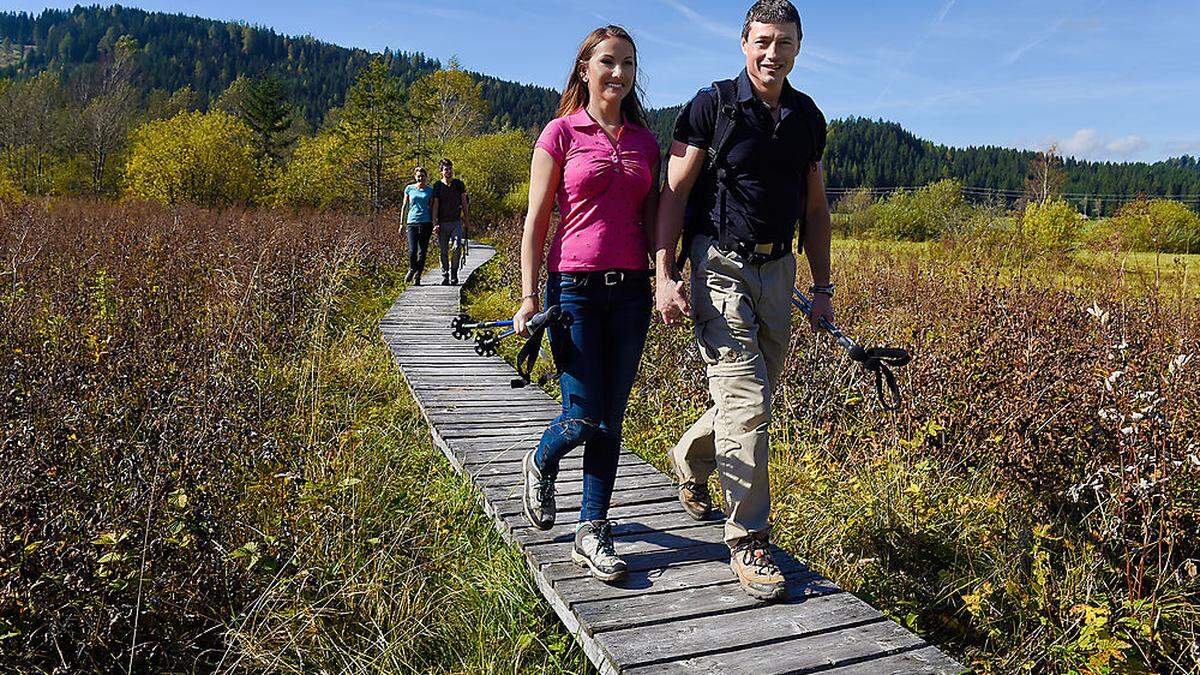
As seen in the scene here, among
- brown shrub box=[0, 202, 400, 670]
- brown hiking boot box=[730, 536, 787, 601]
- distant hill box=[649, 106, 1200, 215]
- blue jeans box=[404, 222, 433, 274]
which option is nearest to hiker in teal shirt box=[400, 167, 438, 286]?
blue jeans box=[404, 222, 433, 274]

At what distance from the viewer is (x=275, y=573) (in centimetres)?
333

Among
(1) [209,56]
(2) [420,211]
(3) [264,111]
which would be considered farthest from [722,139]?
(1) [209,56]

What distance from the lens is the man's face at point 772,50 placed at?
9.07ft

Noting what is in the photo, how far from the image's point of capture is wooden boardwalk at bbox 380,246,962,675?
8.25ft

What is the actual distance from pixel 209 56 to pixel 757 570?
163 meters

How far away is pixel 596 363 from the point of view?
9.74ft

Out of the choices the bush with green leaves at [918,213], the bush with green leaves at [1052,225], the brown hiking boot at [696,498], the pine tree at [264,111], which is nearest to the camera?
the brown hiking boot at [696,498]

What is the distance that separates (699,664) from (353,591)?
4.91ft

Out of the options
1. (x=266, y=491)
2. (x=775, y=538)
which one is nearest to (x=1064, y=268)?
(x=775, y=538)

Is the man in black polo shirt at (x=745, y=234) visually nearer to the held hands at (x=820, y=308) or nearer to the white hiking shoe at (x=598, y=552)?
the held hands at (x=820, y=308)

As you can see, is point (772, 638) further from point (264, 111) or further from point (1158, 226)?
point (264, 111)

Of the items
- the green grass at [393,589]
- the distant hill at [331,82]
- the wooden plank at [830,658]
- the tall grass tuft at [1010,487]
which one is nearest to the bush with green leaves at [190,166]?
the distant hill at [331,82]

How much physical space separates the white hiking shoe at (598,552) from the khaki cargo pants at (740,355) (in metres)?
0.46

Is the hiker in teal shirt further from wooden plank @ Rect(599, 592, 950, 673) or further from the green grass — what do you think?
wooden plank @ Rect(599, 592, 950, 673)
